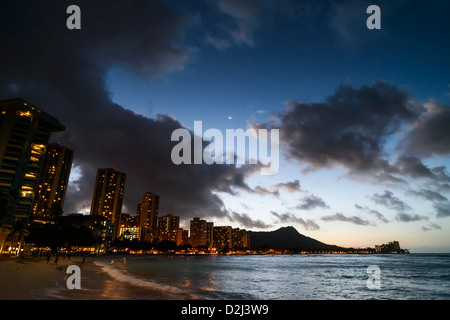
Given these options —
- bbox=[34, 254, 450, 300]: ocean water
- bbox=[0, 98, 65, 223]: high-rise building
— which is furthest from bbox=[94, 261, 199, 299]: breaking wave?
bbox=[0, 98, 65, 223]: high-rise building

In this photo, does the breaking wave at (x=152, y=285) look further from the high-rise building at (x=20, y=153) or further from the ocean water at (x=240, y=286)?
the high-rise building at (x=20, y=153)

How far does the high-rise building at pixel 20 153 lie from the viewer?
308 feet

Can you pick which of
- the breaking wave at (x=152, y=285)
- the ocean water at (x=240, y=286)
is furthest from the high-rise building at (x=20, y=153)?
the breaking wave at (x=152, y=285)

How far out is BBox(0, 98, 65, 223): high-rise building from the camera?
3691 inches

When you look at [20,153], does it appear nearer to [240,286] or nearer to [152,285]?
[152,285]

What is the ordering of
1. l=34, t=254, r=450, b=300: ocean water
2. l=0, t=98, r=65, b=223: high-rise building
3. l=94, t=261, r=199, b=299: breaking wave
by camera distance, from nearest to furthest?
l=34, t=254, r=450, b=300: ocean water < l=94, t=261, r=199, b=299: breaking wave < l=0, t=98, r=65, b=223: high-rise building

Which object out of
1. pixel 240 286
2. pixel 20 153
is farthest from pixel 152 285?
pixel 20 153

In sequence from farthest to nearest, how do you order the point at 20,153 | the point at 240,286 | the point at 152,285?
the point at 20,153
the point at 240,286
the point at 152,285

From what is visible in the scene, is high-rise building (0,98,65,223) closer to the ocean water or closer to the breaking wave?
the ocean water

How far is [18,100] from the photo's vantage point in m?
99.4

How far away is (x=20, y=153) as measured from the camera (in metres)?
96.5
